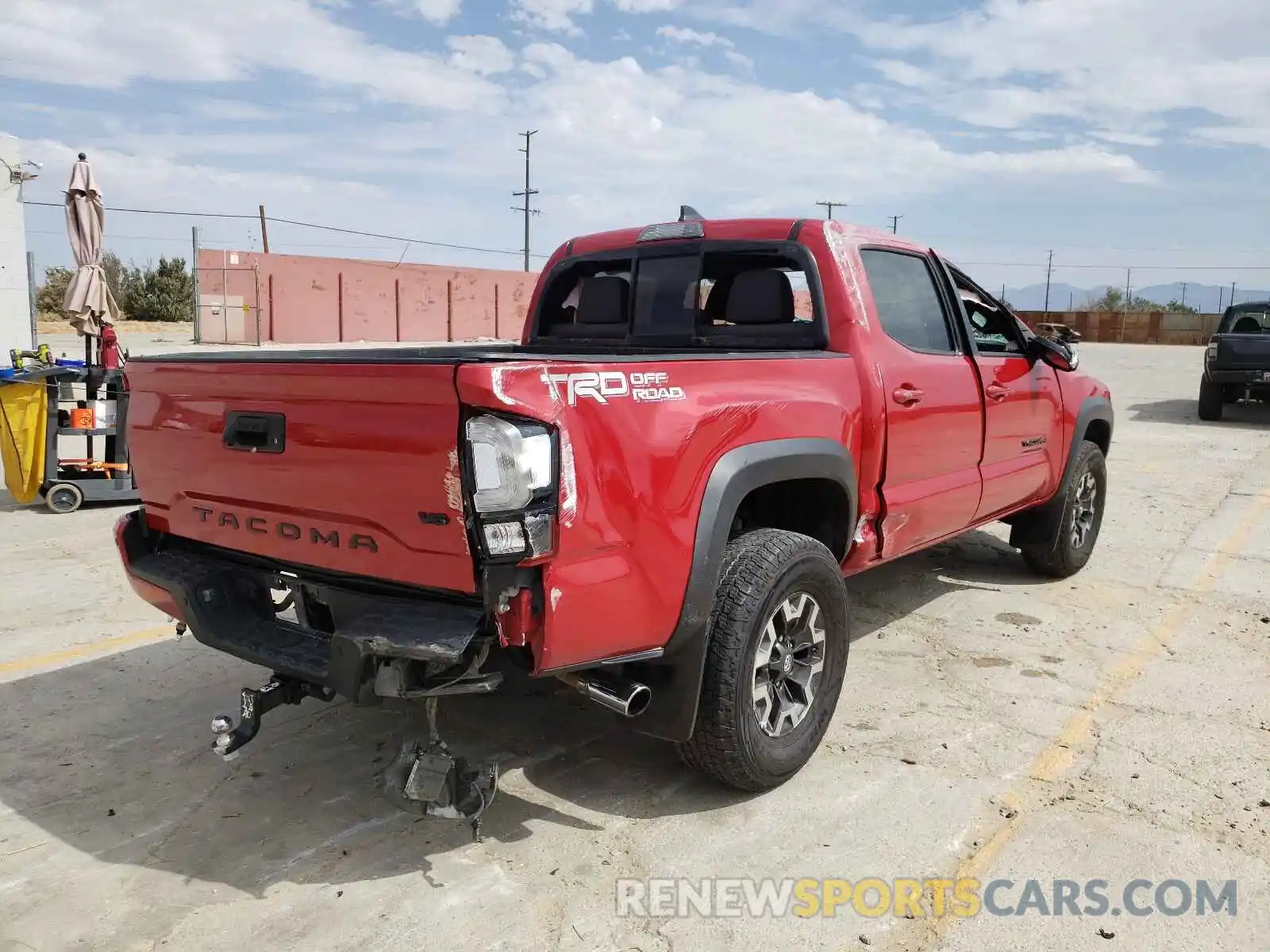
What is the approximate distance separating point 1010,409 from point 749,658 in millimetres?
2560

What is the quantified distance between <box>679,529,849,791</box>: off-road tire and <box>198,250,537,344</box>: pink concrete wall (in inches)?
913

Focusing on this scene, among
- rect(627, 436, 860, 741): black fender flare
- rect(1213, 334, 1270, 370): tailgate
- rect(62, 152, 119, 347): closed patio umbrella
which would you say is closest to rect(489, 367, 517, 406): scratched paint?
rect(627, 436, 860, 741): black fender flare

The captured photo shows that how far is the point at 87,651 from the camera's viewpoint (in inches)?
182

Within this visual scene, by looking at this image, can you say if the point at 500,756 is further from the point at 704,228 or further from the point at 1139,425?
the point at 1139,425

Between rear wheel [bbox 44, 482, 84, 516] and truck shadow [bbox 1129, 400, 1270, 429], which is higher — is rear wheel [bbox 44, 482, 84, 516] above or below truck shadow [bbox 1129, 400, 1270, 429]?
below

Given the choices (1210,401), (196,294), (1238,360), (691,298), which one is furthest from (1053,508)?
(196,294)

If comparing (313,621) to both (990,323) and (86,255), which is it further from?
(86,255)

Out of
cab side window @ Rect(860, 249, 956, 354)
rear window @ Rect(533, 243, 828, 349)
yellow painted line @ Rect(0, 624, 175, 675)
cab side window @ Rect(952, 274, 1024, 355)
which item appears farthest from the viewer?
cab side window @ Rect(952, 274, 1024, 355)

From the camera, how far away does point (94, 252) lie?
9.01 meters

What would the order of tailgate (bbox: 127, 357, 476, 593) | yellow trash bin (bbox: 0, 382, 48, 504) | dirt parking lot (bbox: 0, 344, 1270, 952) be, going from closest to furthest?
tailgate (bbox: 127, 357, 476, 593) < dirt parking lot (bbox: 0, 344, 1270, 952) < yellow trash bin (bbox: 0, 382, 48, 504)

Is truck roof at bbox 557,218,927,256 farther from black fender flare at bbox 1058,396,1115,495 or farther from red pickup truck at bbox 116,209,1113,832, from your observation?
black fender flare at bbox 1058,396,1115,495

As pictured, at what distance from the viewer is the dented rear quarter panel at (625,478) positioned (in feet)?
7.96

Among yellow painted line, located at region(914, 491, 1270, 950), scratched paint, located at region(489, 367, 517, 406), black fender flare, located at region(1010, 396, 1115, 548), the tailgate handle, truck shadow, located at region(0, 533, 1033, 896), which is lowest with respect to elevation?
truck shadow, located at region(0, 533, 1033, 896)

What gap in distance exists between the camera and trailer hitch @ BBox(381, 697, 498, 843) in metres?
2.63
